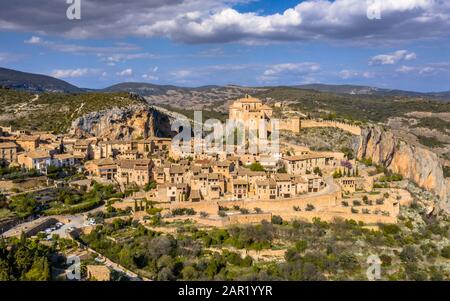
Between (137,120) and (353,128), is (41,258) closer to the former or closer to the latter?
(137,120)

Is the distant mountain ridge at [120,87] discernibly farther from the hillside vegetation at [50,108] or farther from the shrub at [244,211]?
the shrub at [244,211]

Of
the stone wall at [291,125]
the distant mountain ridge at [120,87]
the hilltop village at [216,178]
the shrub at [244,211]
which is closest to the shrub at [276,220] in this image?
the hilltop village at [216,178]

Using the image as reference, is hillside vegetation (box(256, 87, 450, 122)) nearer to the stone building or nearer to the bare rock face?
the bare rock face

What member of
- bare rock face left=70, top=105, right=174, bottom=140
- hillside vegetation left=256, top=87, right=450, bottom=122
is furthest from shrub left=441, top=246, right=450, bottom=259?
hillside vegetation left=256, top=87, right=450, bottom=122

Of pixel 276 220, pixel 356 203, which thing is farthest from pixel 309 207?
pixel 356 203

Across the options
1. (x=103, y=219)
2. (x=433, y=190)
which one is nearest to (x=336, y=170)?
(x=433, y=190)
